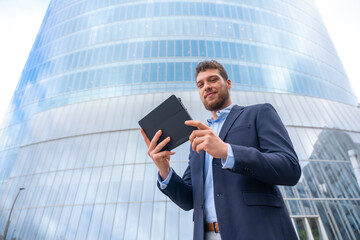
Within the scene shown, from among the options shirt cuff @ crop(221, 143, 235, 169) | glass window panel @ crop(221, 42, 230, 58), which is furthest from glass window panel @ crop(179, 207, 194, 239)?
glass window panel @ crop(221, 42, 230, 58)

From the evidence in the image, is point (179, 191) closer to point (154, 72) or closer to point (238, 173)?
point (238, 173)

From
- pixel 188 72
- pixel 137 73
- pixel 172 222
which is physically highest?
pixel 137 73

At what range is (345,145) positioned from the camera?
14.3 meters

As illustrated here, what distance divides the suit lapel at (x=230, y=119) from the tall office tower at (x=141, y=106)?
31.8 ft

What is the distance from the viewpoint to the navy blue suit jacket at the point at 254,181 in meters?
1.33

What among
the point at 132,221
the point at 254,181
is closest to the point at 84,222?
the point at 132,221

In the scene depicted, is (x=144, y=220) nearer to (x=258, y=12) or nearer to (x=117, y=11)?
(x=117, y=11)

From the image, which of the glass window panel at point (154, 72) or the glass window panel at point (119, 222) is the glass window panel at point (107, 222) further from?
the glass window panel at point (154, 72)

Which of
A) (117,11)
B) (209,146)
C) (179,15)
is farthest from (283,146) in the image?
(117,11)

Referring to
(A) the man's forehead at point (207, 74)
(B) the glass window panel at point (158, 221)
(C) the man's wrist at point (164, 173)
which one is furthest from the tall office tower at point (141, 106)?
(A) the man's forehead at point (207, 74)

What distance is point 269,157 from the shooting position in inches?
53.4

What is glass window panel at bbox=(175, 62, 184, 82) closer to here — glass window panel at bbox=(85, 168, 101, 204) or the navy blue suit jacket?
glass window panel at bbox=(85, 168, 101, 204)

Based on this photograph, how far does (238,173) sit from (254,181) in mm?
237

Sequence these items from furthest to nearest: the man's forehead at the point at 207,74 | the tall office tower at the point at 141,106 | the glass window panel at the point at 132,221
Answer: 1. the tall office tower at the point at 141,106
2. the glass window panel at the point at 132,221
3. the man's forehead at the point at 207,74
